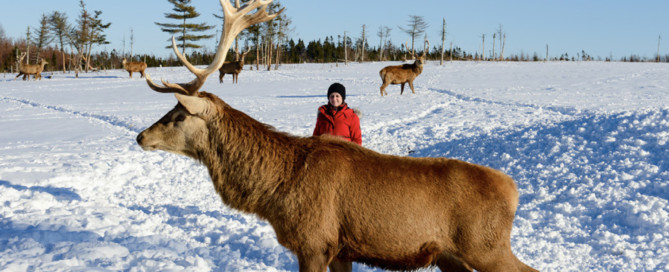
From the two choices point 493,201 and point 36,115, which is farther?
point 36,115

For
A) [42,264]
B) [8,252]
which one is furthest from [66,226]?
[42,264]

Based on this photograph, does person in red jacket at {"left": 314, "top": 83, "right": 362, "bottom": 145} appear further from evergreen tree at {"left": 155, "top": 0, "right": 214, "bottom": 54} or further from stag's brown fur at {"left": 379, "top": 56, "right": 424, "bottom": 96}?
evergreen tree at {"left": 155, "top": 0, "right": 214, "bottom": 54}

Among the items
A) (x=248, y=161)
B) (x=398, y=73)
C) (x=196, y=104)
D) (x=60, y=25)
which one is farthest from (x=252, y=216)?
(x=60, y=25)

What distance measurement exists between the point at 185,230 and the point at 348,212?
3.30 metres

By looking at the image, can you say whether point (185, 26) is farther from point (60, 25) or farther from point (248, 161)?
point (248, 161)

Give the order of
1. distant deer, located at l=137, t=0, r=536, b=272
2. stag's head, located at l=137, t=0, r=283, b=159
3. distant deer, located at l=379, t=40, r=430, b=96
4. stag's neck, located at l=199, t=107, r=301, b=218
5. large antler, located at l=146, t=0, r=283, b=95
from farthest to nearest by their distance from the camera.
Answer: distant deer, located at l=379, t=40, r=430, b=96 → large antler, located at l=146, t=0, r=283, b=95 → stag's head, located at l=137, t=0, r=283, b=159 → stag's neck, located at l=199, t=107, r=301, b=218 → distant deer, located at l=137, t=0, r=536, b=272

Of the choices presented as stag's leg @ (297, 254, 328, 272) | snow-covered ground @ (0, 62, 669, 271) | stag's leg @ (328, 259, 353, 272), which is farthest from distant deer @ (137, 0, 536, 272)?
snow-covered ground @ (0, 62, 669, 271)

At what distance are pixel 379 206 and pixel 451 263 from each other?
682mm

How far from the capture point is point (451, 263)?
12.0 feet

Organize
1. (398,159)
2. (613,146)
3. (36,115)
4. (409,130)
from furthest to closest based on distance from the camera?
(36,115) < (409,130) < (613,146) < (398,159)

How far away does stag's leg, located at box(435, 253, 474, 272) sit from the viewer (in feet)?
11.8

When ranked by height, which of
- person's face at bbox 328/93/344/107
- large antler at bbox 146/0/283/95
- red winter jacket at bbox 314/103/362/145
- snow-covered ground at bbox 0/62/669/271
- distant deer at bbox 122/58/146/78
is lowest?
snow-covered ground at bbox 0/62/669/271

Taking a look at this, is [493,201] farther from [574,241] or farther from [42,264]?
[42,264]

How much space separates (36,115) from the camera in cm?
1945
